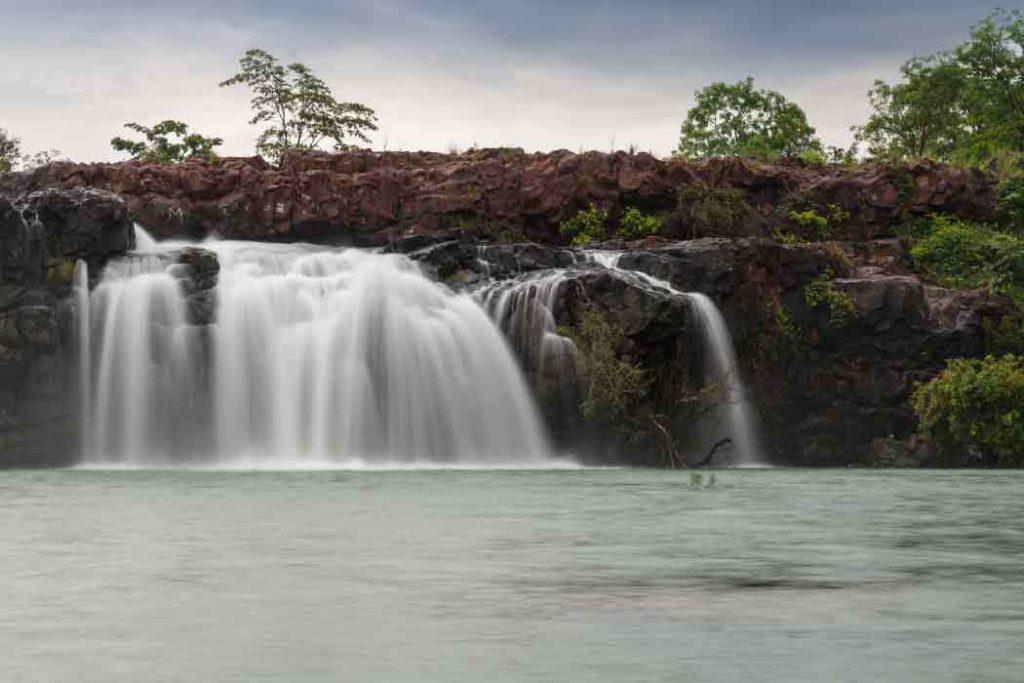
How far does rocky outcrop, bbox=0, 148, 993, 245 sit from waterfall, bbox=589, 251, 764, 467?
911 cm

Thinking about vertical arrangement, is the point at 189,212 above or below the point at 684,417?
above

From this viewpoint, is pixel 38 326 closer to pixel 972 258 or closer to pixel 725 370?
pixel 725 370

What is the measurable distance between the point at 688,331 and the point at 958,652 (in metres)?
24.7

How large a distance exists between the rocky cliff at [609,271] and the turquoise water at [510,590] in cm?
1365

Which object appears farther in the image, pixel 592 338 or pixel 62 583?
pixel 592 338

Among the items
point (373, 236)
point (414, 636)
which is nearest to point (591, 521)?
point (414, 636)

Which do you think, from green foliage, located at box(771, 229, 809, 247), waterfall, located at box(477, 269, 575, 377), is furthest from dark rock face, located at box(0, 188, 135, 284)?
green foliage, located at box(771, 229, 809, 247)

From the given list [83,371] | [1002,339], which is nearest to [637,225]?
[1002,339]

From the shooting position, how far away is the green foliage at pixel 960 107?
218 feet

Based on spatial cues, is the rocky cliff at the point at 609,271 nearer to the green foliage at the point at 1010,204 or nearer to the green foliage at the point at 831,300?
the green foliage at the point at 831,300

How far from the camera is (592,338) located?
2952 centimetres

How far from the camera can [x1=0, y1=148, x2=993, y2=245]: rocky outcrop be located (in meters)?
40.9

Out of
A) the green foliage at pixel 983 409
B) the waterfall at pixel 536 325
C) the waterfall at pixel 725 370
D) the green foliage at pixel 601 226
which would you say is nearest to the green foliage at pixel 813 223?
the green foliage at pixel 601 226

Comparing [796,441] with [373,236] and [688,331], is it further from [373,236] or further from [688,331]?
[373,236]
